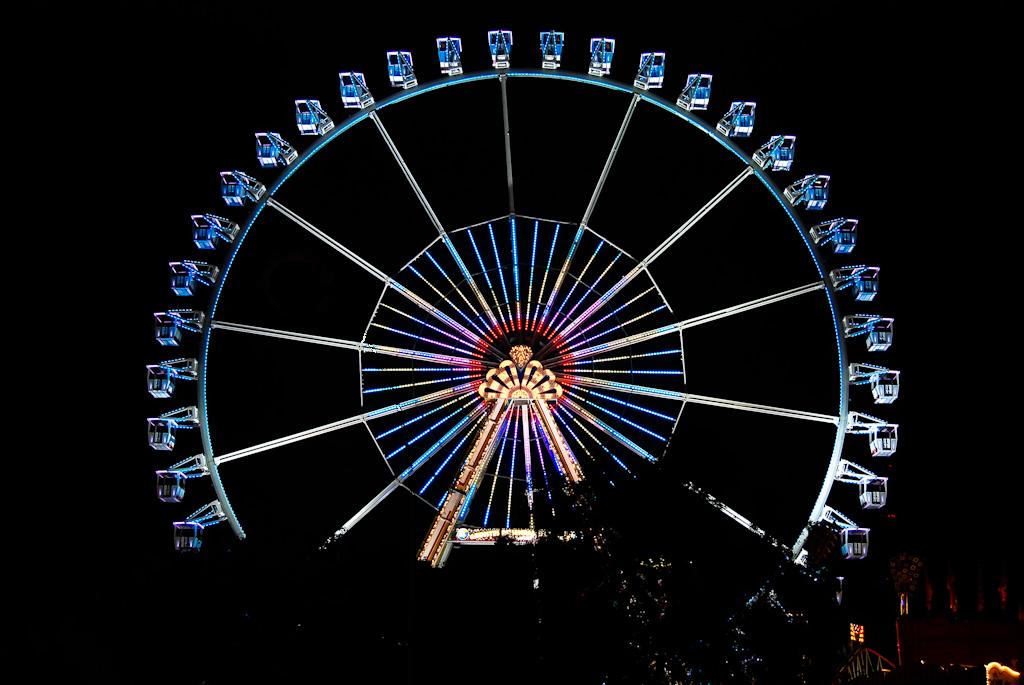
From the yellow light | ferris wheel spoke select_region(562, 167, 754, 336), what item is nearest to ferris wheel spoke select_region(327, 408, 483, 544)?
ferris wheel spoke select_region(562, 167, 754, 336)

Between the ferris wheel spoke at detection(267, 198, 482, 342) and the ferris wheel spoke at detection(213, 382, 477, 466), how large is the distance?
1.04 m

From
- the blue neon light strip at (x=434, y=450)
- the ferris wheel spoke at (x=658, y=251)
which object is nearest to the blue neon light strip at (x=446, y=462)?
the blue neon light strip at (x=434, y=450)

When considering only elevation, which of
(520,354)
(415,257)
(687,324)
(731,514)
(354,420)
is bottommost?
(731,514)

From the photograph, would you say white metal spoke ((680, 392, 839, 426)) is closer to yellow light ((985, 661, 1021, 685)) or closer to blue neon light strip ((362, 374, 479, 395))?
blue neon light strip ((362, 374, 479, 395))

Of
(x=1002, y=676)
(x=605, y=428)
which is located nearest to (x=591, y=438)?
(x=605, y=428)

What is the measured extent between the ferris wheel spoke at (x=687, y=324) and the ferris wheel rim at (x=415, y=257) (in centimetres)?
50

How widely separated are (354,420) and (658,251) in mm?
6123

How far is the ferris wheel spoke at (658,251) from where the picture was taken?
19.3 metres

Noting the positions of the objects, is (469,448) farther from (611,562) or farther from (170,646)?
(170,646)

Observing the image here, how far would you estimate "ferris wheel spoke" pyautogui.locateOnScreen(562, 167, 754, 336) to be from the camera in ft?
63.4

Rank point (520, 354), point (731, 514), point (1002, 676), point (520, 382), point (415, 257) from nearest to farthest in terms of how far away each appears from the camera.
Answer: point (731, 514) → point (520, 382) → point (520, 354) → point (415, 257) → point (1002, 676)

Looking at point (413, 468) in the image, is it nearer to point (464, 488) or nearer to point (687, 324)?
point (464, 488)

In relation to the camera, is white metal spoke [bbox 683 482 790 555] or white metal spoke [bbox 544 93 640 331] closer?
white metal spoke [bbox 683 482 790 555]

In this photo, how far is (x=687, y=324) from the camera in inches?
769
